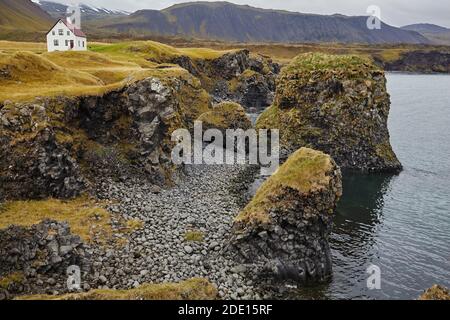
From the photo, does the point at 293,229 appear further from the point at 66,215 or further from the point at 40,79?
the point at 40,79

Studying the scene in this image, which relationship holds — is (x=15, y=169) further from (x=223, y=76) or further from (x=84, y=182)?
(x=223, y=76)

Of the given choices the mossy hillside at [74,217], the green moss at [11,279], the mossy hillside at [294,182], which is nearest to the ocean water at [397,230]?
the mossy hillside at [294,182]

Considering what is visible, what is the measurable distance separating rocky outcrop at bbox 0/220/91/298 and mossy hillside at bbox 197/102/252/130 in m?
40.3

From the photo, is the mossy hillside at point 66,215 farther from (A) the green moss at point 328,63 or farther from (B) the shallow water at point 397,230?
(A) the green moss at point 328,63

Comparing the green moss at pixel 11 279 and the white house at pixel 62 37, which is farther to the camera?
the white house at pixel 62 37

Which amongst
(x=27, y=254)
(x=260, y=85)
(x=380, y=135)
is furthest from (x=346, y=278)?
(x=260, y=85)

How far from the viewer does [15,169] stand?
38.2 m

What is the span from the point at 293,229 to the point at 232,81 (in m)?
102

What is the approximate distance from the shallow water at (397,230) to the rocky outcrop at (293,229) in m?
2.12

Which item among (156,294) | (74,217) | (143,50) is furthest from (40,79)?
(143,50)

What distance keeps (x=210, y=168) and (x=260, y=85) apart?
75669 millimetres

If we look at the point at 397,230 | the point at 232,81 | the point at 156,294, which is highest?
the point at 232,81

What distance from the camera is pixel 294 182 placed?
35531mm

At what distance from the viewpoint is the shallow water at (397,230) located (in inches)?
1358
